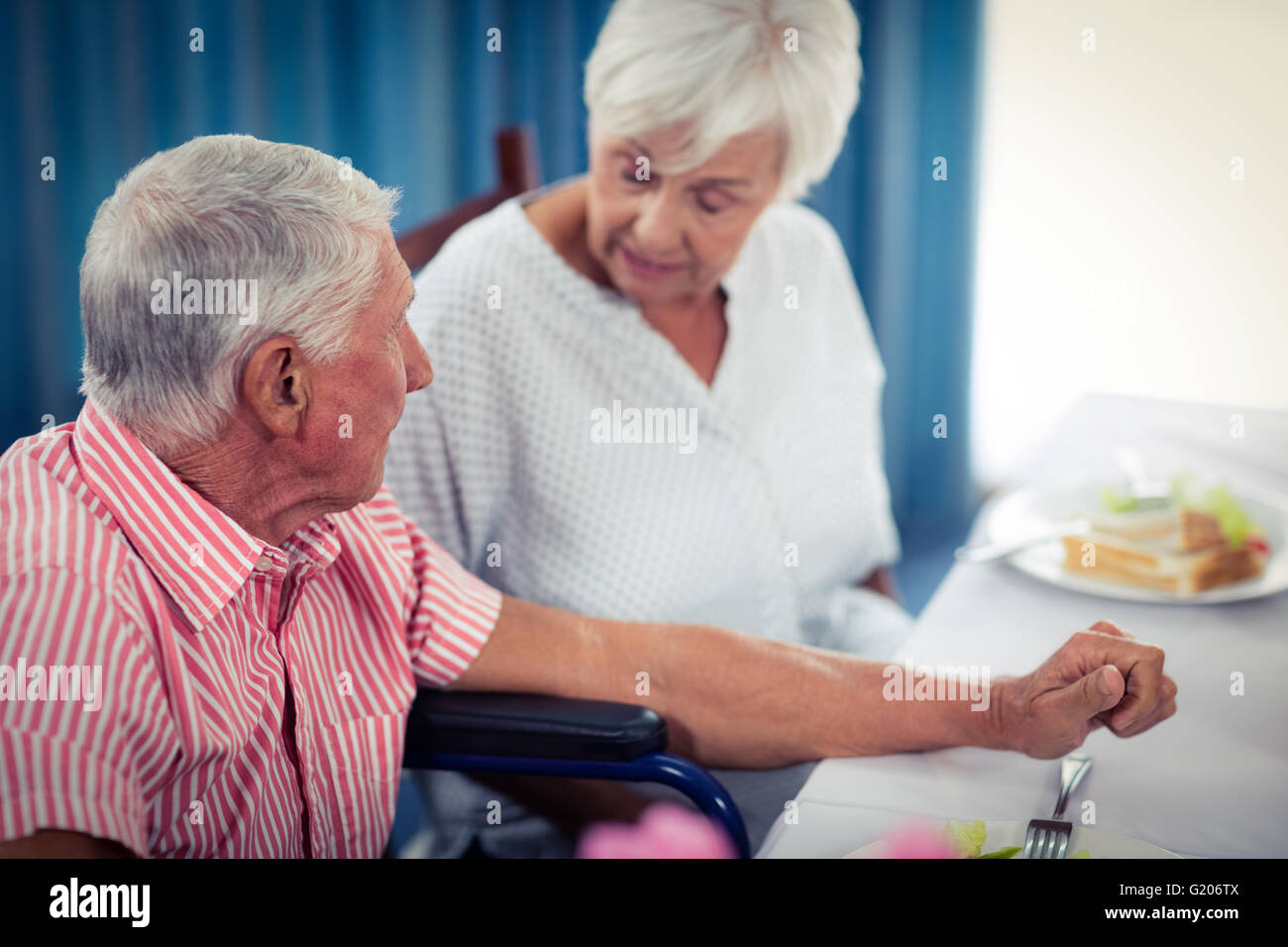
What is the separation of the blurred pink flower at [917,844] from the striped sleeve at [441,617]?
40 cm

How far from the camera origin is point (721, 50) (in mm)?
1191

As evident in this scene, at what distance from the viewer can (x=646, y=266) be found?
1.31 meters

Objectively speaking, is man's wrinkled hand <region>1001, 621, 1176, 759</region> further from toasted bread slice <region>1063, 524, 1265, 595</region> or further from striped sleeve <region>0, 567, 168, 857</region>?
striped sleeve <region>0, 567, 168, 857</region>

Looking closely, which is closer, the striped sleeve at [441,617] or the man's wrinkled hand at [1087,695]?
the man's wrinkled hand at [1087,695]

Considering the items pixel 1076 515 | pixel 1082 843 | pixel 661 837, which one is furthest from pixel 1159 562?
pixel 661 837

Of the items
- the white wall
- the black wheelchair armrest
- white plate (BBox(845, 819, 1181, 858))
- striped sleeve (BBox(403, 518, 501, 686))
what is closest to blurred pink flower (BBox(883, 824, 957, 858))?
white plate (BBox(845, 819, 1181, 858))

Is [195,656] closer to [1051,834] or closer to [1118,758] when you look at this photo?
[1051,834]

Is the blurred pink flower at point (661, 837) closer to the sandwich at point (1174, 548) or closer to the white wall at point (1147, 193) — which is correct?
the sandwich at point (1174, 548)

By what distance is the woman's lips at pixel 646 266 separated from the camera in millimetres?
1305

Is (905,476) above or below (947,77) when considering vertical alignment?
below

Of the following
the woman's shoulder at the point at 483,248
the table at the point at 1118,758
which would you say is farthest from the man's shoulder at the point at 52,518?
the woman's shoulder at the point at 483,248
